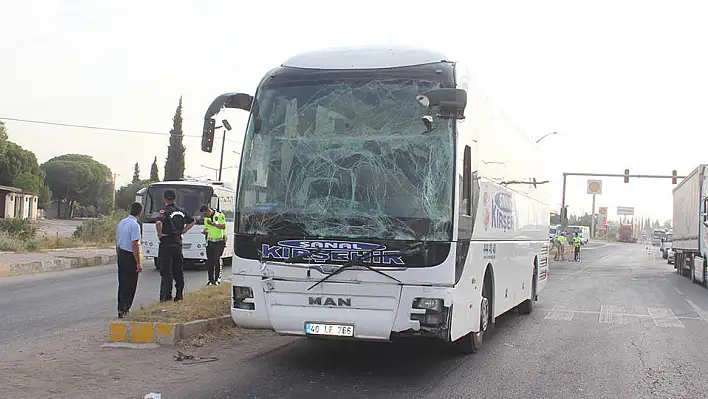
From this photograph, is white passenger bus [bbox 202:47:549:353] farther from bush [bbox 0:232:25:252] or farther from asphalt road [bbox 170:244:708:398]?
bush [bbox 0:232:25:252]

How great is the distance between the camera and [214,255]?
14.5 metres

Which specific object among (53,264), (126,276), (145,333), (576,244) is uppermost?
(576,244)

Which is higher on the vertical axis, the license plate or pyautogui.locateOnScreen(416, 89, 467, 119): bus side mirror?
pyautogui.locateOnScreen(416, 89, 467, 119): bus side mirror

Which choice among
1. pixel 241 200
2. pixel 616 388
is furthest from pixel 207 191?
pixel 616 388

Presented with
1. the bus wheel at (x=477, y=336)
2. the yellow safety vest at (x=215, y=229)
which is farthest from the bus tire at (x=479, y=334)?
the yellow safety vest at (x=215, y=229)

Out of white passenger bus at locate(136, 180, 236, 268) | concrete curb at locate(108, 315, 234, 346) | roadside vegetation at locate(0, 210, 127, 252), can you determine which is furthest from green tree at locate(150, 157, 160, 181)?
concrete curb at locate(108, 315, 234, 346)

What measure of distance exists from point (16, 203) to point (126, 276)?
6097 centimetres

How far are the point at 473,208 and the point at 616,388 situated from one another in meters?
2.43

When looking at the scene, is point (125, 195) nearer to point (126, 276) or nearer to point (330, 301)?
point (126, 276)

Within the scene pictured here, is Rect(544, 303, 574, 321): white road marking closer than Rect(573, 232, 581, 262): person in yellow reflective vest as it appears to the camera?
Yes

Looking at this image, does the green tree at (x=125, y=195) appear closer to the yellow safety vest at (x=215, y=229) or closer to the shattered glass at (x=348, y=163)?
the yellow safety vest at (x=215, y=229)

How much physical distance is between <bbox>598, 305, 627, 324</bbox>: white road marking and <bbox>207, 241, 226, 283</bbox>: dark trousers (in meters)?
7.62

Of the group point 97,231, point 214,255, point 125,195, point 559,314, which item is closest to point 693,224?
point 559,314

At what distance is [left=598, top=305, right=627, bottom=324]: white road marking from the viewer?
511 inches
